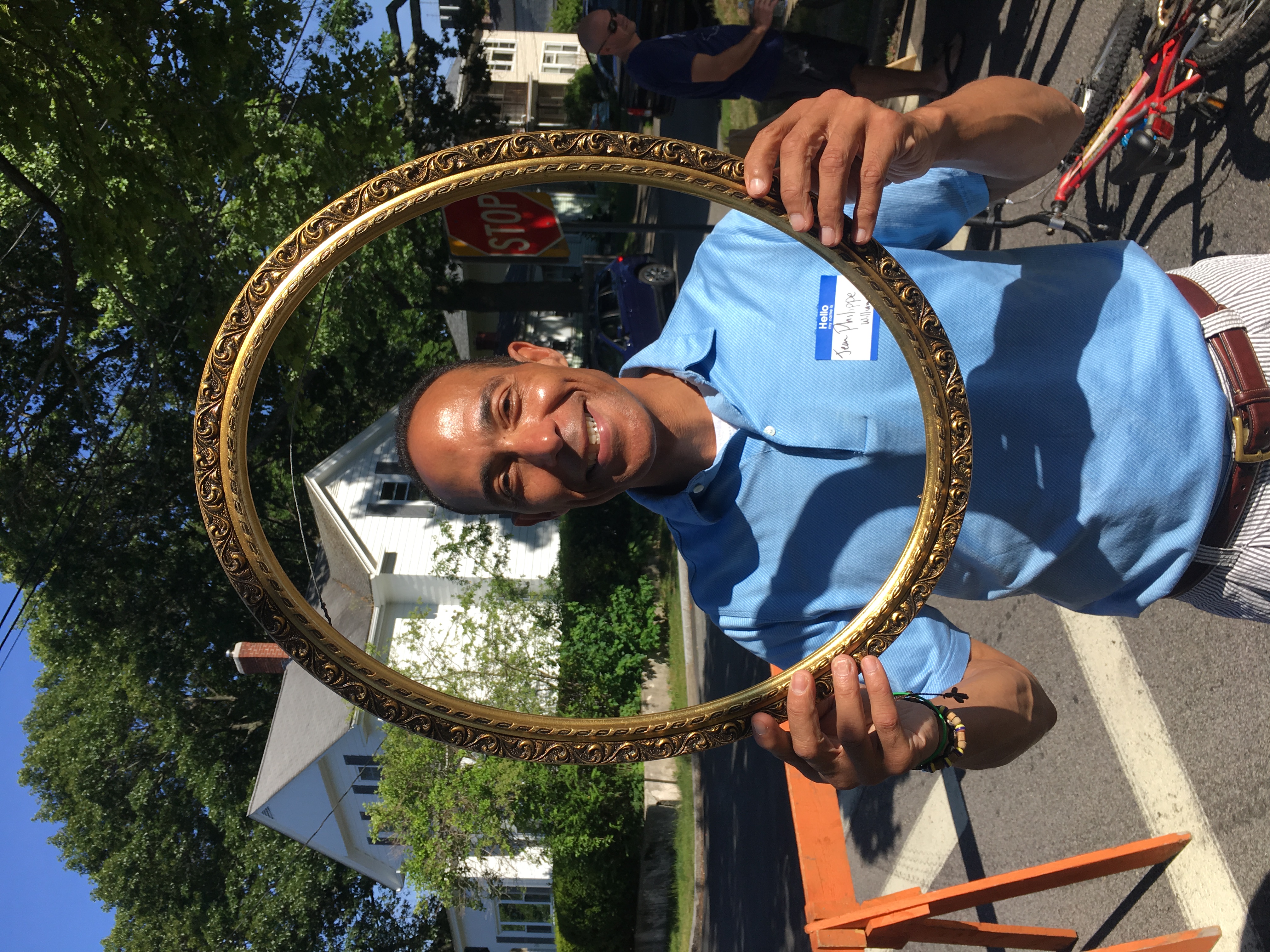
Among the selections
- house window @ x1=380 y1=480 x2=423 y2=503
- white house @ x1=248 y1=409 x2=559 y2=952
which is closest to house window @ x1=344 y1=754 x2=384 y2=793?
white house @ x1=248 y1=409 x2=559 y2=952

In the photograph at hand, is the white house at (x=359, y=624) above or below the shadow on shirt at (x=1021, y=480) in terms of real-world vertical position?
below

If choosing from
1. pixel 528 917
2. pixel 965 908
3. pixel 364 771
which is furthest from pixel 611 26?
pixel 528 917

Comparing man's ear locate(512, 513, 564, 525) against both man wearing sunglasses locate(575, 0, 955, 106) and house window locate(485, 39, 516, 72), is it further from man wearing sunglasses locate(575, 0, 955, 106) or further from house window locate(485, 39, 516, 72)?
house window locate(485, 39, 516, 72)

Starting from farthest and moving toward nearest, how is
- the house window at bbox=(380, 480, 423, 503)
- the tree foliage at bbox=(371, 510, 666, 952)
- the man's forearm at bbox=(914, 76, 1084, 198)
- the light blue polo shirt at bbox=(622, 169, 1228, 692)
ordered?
the house window at bbox=(380, 480, 423, 503)
the tree foliage at bbox=(371, 510, 666, 952)
the light blue polo shirt at bbox=(622, 169, 1228, 692)
the man's forearm at bbox=(914, 76, 1084, 198)

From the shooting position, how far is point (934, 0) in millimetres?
7000

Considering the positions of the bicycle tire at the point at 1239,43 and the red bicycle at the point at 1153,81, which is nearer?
the bicycle tire at the point at 1239,43

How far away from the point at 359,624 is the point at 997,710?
11.2 m

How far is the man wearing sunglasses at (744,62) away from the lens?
5340mm

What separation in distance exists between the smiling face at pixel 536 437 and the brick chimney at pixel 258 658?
13.3 m

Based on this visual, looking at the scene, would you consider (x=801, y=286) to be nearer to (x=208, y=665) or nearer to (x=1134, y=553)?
(x=1134, y=553)

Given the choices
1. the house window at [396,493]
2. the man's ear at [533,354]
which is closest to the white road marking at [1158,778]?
the man's ear at [533,354]

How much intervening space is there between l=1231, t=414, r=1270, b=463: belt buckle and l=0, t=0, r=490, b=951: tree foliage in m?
3.08

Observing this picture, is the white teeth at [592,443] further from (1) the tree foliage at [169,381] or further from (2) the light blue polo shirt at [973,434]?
(1) the tree foliage at [169,381]

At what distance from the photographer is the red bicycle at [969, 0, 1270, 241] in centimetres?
408
